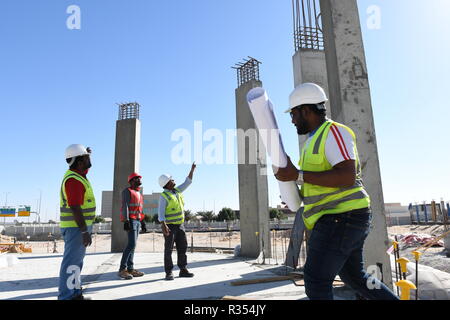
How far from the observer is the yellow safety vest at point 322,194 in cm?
180

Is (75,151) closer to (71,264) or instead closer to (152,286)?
(71,264)

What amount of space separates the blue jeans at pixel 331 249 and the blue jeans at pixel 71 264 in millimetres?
2571

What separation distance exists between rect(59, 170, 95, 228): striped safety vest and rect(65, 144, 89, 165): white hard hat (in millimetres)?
190

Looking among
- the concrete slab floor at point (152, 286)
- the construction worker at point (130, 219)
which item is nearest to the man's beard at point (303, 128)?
the concrete slab floor at point (152, 286)

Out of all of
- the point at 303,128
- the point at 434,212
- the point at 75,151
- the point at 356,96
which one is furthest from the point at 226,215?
the point at 303,128

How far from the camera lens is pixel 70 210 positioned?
3326 millimetres

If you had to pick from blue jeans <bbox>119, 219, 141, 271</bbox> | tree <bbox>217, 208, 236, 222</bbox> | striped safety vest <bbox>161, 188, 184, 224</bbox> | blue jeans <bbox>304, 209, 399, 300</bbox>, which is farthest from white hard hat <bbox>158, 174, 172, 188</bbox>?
tree <bbox>217, 208, 236, 222</bbox>

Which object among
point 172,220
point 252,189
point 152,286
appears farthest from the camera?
point 252,189

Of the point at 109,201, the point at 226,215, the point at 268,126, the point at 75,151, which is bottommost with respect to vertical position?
the point at 226,215

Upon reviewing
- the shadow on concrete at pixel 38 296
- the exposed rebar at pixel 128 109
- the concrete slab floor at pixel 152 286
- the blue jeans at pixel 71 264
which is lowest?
the concrete slab floor at pixel 152 286

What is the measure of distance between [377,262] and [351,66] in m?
2.44

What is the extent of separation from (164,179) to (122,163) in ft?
21.9

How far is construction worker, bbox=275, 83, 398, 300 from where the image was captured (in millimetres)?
1733

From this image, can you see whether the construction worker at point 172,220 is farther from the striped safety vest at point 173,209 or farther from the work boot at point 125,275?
the work boot at point 125,275
